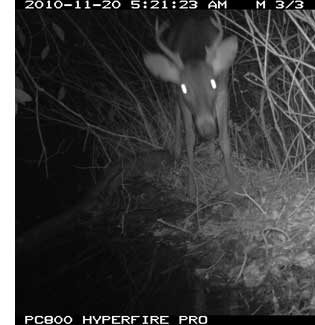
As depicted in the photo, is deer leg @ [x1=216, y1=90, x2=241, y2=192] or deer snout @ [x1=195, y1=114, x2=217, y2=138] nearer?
deer snout @ [x1=195, y1=114, x2=217, y2=138]

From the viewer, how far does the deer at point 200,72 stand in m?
5.23

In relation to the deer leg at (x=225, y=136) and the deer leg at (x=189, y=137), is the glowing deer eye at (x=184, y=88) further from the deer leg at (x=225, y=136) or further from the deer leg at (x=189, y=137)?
the deer leg at (x=225, y=136)

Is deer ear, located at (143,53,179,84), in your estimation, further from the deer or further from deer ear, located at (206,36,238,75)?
deer ear, located at (206,36,238,75)

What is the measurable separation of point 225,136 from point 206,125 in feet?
3.14

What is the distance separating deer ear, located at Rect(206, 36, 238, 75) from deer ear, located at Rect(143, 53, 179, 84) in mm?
360

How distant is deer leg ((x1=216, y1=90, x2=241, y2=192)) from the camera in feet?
19.2

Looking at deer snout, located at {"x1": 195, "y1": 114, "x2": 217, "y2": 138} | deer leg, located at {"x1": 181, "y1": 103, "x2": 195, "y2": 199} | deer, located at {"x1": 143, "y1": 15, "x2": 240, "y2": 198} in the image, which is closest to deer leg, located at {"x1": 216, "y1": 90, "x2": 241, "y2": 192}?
deer, located at {"x1": 143, "y1": 15, "x2": 240, "y2": 198}

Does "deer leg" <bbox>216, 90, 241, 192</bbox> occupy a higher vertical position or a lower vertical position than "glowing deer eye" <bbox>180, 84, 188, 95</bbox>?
lower

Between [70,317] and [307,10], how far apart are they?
2926mm

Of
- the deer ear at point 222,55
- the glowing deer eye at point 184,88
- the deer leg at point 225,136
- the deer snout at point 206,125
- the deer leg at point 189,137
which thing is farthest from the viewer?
the deer leg at point 189,137

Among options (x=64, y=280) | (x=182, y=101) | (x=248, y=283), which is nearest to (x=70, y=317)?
(x=64, y=280)

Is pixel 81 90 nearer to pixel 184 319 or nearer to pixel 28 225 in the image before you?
pixel 28 225

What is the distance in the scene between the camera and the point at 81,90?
8406 millimetres

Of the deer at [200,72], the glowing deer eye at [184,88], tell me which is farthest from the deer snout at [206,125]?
the glowing deer eye at [184,88]
